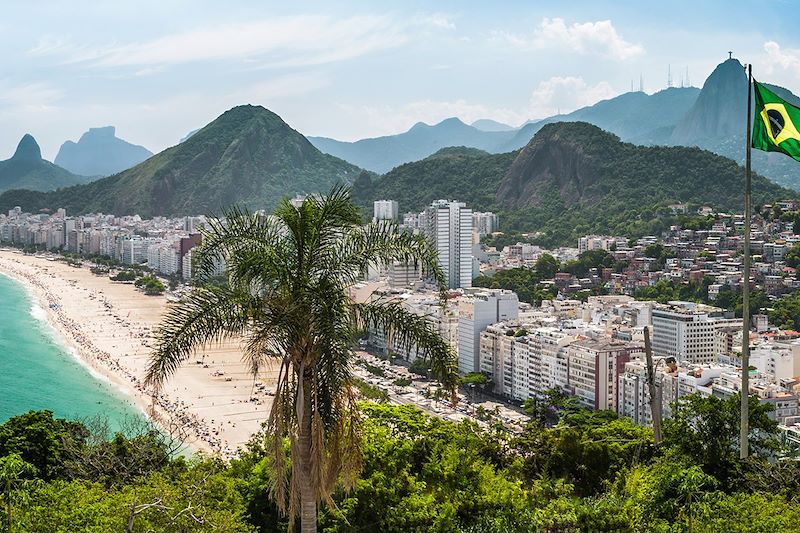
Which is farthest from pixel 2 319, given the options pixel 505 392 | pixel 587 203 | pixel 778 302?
pixel 587 203

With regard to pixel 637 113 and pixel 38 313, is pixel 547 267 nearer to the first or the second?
pixel 38 313

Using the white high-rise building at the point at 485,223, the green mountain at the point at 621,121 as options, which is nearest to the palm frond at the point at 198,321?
the white high-rise building at the point at 485,223

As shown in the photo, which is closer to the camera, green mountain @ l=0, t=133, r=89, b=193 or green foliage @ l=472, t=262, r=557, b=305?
green foliage @ l=472, t=262, r=557, b=305

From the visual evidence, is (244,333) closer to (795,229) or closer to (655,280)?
(655,280)

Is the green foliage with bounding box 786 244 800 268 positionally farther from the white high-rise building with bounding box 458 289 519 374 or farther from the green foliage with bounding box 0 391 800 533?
the green foliage with bounding box 0 391 800 533

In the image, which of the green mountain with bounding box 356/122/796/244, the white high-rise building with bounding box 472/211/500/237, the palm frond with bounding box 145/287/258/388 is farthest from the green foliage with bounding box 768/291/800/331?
the white high-rise building with bounding box 472/211/500/237

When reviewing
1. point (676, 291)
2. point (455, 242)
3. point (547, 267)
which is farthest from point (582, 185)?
point (676, 291)

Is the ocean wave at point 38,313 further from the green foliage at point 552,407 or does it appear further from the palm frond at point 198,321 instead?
the palm frond at point 198,321
